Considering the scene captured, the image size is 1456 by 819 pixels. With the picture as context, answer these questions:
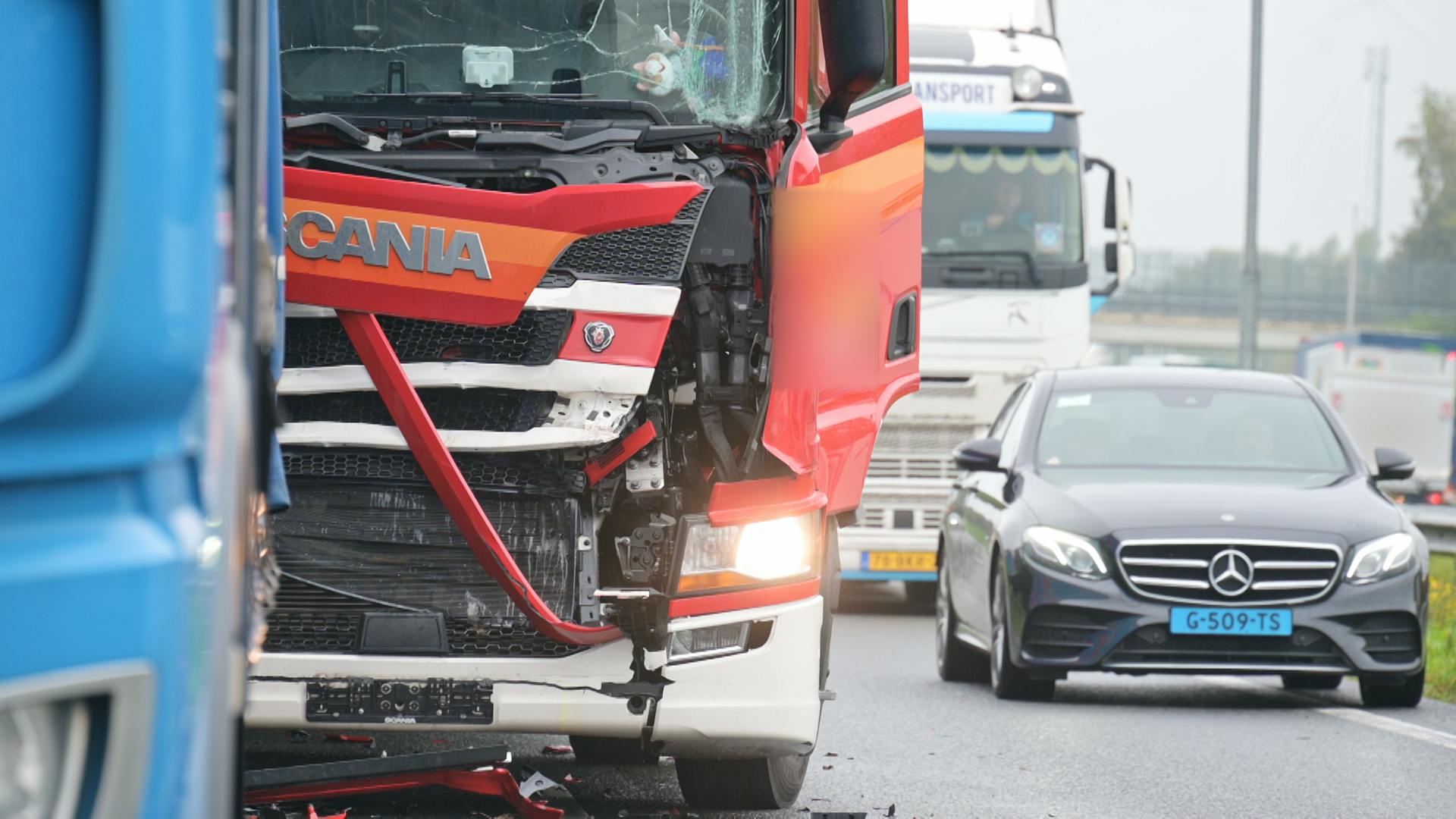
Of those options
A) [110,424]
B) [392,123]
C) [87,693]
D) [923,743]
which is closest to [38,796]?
→ [87,693]

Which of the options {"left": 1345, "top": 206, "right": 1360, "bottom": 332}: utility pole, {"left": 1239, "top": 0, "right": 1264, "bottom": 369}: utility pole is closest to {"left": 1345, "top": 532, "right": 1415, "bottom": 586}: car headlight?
{"left": 1239, "top": 0, "right": 1264, "bottom": 369}: utility pole

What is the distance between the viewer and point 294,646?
617 centimetres

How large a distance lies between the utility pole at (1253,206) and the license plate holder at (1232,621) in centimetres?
1790

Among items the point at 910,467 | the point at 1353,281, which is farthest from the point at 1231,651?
the point at 1353,281

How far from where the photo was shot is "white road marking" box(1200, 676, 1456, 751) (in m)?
9.47

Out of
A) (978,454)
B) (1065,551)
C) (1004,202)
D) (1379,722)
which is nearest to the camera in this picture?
(1379,722)

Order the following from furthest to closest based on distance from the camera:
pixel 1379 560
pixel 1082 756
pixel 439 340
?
pixel 1379 560 → pixel 1082 756 → pixel 439 340

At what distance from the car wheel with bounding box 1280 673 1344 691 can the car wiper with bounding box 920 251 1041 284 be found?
17.2ft

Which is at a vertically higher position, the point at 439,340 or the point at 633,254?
the point at 633,254

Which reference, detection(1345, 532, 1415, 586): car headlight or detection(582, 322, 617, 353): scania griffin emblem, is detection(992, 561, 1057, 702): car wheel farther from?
detection(582, 322, 617, 353): scania griffin emblem

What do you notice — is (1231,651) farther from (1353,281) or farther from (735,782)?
(1353,281)

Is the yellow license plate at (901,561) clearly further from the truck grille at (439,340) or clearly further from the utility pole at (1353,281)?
the utility pole at (1353,281)

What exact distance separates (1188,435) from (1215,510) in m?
1.16

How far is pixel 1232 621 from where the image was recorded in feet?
33.9
